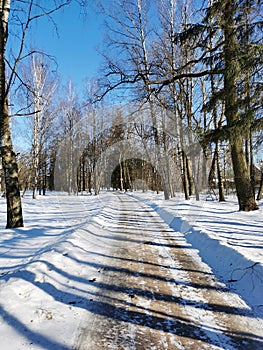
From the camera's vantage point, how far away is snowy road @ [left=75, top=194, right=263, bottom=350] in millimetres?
2268

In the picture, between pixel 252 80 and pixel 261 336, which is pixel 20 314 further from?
pixel 252 80

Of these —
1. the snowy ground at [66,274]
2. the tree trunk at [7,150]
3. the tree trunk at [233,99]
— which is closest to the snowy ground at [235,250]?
the snowy ground at [66,274]

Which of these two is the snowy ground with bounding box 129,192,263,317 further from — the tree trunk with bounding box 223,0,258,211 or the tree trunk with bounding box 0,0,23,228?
the tree trunk with bounding box 0,0,23,228

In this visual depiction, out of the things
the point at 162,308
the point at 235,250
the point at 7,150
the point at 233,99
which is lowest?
the point at 162,308

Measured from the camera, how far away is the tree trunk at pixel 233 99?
5.93 metres

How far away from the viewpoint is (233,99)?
6516 mm

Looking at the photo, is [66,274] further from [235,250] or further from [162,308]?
[235,250]

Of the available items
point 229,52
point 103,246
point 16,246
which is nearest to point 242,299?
point 103,246

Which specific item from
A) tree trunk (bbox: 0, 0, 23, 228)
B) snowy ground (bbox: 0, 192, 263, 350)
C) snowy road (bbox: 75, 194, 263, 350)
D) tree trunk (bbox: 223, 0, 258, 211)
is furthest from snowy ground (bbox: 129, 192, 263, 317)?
tree trunk (bbox: 0, 0, 23, 228)

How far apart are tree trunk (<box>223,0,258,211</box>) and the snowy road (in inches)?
157

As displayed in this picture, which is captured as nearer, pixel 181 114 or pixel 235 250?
pixel 235 250

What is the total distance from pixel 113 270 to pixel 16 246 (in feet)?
9.32

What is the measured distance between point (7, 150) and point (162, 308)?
6.57m

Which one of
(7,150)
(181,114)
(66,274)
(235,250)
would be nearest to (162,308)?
(66,274)
